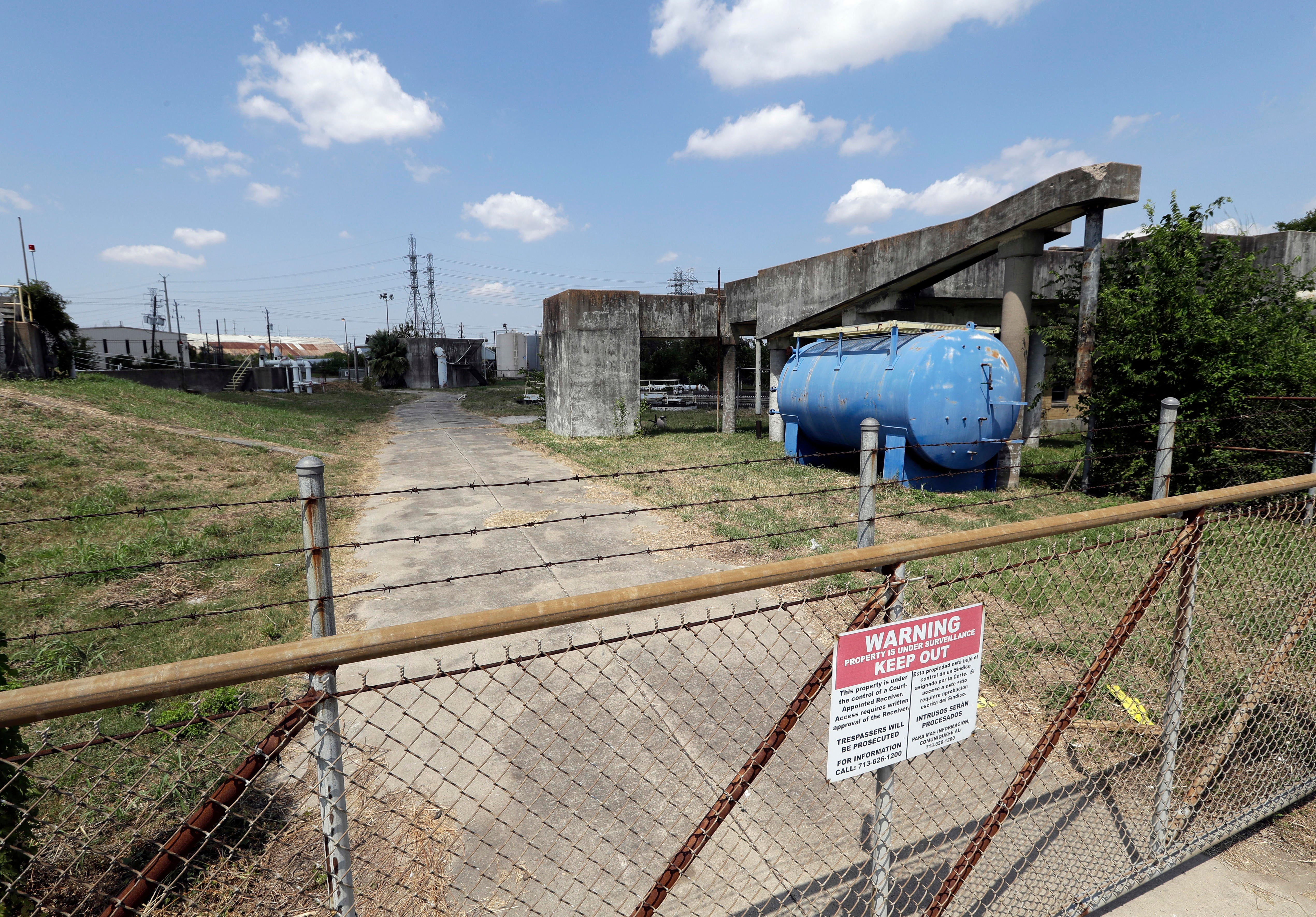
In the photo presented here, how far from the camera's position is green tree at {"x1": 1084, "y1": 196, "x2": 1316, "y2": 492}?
33.3ft

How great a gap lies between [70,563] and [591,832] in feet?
24.8

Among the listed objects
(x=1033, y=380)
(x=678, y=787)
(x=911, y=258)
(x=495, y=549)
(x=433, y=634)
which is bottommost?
(x=678, y=787)

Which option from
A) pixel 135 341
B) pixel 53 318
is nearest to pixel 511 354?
pixel 135 341

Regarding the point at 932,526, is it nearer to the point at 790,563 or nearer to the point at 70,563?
the point at 790,563

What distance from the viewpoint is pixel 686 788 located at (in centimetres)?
411

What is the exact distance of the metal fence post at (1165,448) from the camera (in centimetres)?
454

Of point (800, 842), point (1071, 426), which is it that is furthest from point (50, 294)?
point (1071, 426)

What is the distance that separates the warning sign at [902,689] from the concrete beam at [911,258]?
38.2 ft

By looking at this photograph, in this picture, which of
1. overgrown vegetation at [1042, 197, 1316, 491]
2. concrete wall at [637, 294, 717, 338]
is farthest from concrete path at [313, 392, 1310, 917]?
concrete wall at [637, 294, 717, 338]

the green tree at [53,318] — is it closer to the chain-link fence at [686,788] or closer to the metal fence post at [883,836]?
the chain-link fence at [686,788]

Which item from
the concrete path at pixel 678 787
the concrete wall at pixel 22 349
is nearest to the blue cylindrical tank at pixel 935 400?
the concrete path at pixel 678 787

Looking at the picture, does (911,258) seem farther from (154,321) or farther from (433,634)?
(154,321)

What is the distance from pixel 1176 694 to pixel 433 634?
11.1 feet

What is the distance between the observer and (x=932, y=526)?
9641 mm
